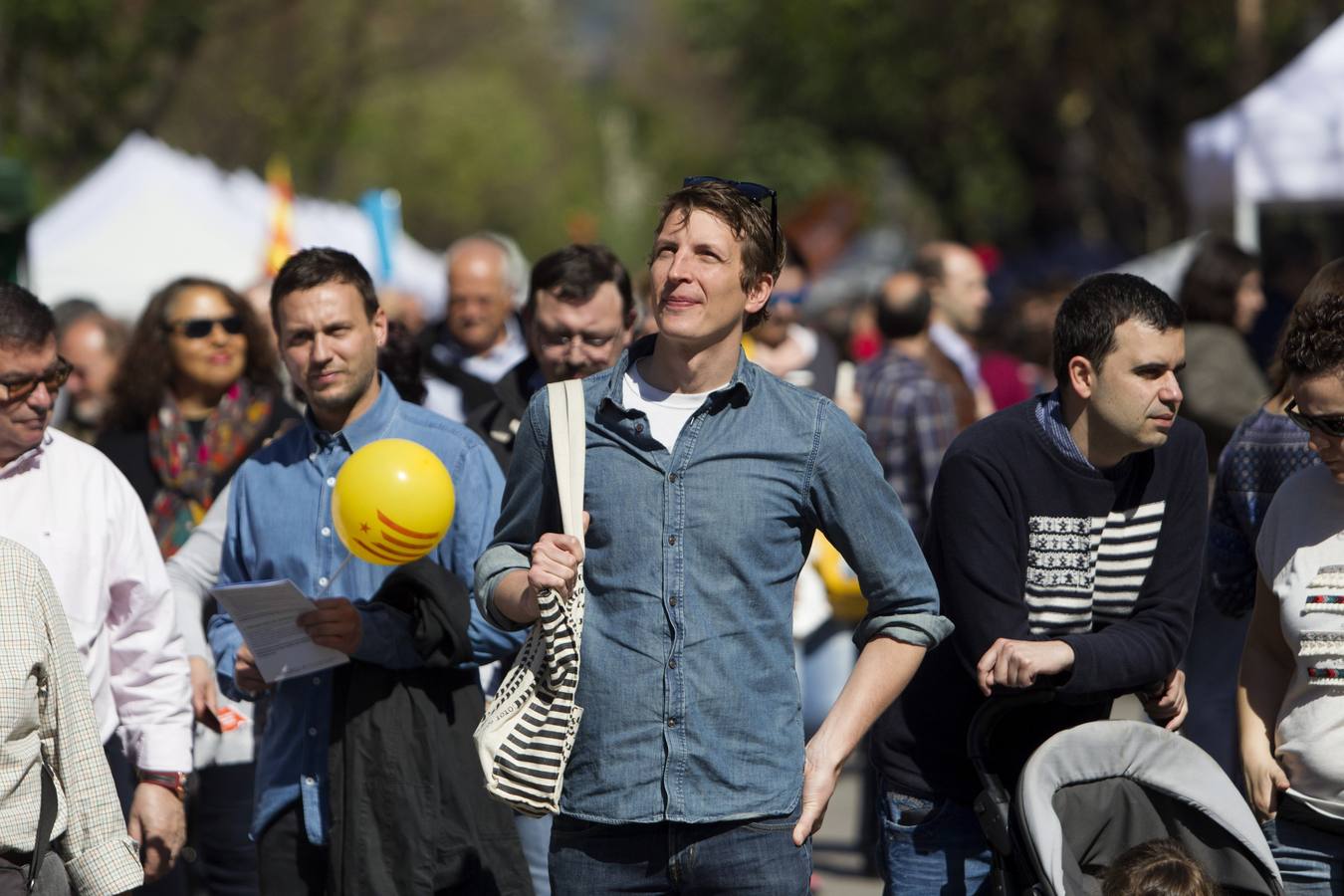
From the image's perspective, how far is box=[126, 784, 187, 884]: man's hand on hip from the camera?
4594 mm

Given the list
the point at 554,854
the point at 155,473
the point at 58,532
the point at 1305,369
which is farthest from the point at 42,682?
the point at 1305,369

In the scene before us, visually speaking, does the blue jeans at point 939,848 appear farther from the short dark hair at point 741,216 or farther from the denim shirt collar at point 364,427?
the denim shirt collar at point 364,427

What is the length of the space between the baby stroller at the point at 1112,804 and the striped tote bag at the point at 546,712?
3.31ft

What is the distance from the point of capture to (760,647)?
3709mm

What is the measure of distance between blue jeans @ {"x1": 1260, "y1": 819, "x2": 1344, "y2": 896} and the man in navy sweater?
37 cm

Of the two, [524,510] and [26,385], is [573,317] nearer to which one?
[26,385]

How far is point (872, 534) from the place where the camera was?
3.74 meters

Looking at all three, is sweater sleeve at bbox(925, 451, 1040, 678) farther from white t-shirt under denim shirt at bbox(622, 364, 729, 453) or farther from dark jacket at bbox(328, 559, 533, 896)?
dark jacket at bbox(328, 559, 533, 896)

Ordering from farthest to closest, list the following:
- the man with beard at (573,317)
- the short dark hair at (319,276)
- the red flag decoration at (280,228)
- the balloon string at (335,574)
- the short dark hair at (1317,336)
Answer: the red flag decoration at (280,228)
the man with beard at (573,317)
the short dark hair at (319,276)
the balloon string at (335,574)
the short dark hair at (1317,336)

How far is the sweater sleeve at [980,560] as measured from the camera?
410 centimetres

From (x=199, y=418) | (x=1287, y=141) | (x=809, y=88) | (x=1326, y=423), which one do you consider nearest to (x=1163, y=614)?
(x=1326, y=423)

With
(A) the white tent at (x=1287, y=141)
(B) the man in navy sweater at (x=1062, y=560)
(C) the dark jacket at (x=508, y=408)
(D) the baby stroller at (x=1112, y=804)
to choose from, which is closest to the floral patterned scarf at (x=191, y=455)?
(C) the dark jacket at (x=508, y=408)

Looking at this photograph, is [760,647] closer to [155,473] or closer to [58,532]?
[58,532]

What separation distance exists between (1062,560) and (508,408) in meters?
2.33
